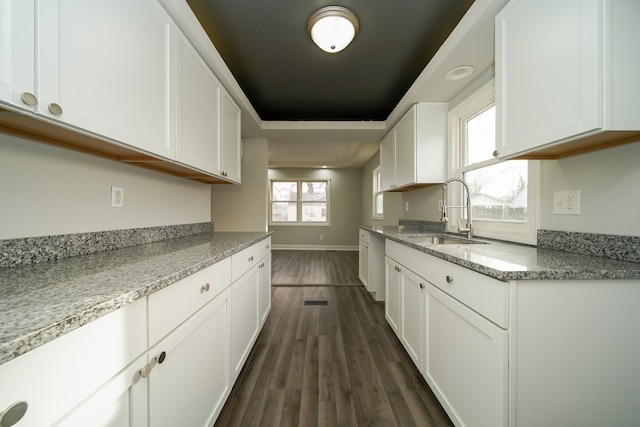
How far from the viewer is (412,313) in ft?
5.41

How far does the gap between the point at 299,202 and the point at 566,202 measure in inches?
235

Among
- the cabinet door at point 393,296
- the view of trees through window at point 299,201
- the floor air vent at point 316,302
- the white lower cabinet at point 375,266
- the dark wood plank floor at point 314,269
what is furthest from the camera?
the view of trees through window at point 299,201

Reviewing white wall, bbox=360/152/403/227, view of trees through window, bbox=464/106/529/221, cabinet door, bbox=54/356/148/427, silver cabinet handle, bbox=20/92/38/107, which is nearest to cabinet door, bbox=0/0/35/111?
silver cabinet handle, bbox=20/92/38/107

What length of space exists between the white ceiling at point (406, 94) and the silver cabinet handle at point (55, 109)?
883 millimetres

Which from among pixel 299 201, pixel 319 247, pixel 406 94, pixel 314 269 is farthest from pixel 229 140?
pixel 319 247

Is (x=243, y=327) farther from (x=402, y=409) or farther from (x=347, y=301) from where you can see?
(x=347, y=301)

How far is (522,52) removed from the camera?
115cm

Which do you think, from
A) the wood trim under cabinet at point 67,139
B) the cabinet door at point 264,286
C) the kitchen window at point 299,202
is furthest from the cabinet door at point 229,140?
the kitchen window at point 299,202

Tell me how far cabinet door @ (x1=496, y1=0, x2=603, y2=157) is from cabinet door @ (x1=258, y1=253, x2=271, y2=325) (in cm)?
190

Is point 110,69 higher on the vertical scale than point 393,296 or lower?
higher

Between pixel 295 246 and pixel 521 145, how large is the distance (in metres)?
6.06

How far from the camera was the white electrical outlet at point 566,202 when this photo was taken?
1.22 metres

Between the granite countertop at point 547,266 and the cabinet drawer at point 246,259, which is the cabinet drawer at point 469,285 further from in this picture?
the cabinet drawer at point 246,259

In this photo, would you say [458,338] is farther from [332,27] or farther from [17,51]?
[332,27]
